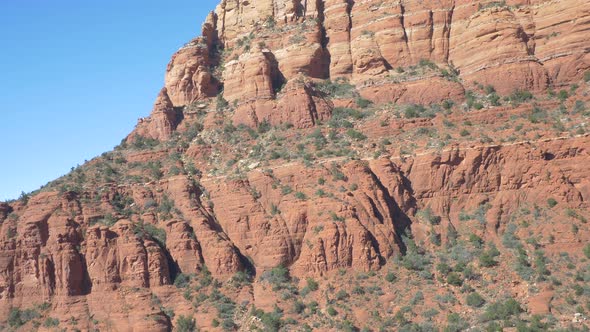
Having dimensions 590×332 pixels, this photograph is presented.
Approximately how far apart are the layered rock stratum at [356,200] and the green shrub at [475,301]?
114 mm

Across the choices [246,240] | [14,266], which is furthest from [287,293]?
[14,266]

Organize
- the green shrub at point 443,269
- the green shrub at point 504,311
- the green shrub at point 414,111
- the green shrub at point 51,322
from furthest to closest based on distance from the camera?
the green shrub at point 414,111 → the green shrub at point 51,322 → the green shrub at point 443,269 → the green shrub at point 504,311

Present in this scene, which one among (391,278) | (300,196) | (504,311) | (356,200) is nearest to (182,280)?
(300,196)

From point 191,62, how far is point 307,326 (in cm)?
3398

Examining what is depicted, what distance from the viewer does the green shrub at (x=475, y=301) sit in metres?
46.6

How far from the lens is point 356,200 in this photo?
182 ft

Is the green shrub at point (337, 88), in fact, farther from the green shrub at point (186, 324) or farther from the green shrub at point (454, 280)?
the green shrub at point (186, 324)

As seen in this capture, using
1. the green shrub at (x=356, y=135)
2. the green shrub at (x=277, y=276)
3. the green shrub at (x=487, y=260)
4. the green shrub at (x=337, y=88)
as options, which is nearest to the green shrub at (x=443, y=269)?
the green shrub at (x=487, y=260)

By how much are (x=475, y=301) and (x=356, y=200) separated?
12.5 metres

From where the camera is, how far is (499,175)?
54.4m

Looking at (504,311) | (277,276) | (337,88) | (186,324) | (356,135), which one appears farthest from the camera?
(337,88)

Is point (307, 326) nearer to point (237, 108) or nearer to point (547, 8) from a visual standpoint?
point (237, 108)

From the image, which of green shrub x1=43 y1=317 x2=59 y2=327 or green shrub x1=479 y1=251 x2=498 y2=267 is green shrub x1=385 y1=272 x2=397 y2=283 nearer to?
green shrub x1=479 y1=251 x2=498 y2=267

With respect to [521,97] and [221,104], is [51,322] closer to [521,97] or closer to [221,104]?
[221,104]
